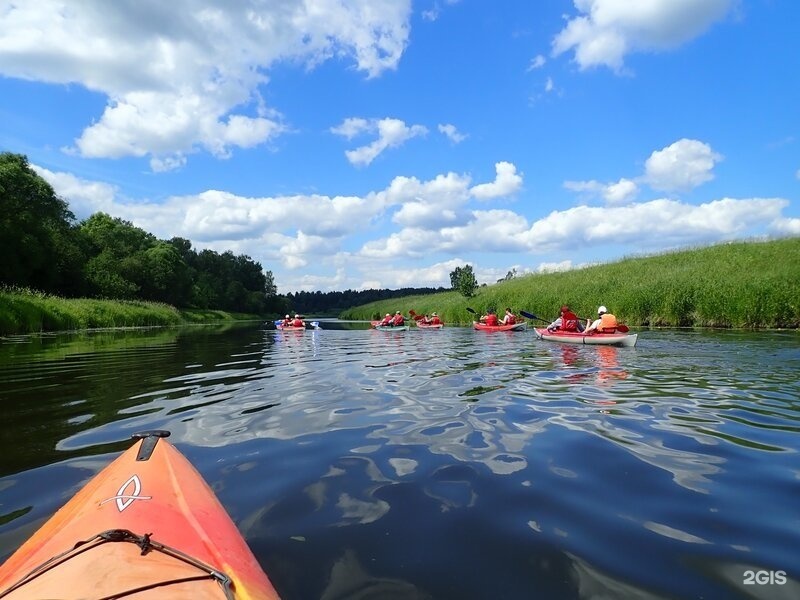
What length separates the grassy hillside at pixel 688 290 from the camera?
19250 millimetres

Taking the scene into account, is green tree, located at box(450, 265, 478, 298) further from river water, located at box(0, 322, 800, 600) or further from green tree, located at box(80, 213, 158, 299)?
green tree, located at box(80, 213, 158, 299)

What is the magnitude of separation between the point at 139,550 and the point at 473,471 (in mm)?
2960

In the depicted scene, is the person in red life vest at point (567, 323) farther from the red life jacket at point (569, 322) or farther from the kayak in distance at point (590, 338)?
the kayak in distance at point (590, 338)

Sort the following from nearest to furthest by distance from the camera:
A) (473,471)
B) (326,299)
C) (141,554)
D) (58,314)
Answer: (141,554) → (473,471) → (58,314) → (326,299)

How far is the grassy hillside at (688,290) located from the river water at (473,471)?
11766mm

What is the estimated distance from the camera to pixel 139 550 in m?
2.19

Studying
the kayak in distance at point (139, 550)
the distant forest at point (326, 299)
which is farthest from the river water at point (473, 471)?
the distant forest at point (326, 299)

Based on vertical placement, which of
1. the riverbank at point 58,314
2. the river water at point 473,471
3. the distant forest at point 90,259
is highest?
the distant forest at point 90,259

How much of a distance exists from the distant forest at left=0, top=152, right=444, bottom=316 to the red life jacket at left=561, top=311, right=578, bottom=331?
37475mm

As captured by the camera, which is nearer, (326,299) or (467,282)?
(467,282)

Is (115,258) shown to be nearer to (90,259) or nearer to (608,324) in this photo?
(90,259)

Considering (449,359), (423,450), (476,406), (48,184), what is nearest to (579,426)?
(476,406)

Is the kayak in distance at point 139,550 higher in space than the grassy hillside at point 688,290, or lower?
lower

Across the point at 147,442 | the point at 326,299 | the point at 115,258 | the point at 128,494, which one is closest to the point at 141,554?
the point at 128,494
